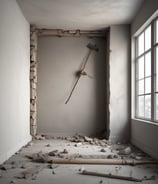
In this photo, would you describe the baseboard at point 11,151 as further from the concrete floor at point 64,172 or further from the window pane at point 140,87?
the window pane at point 140,87

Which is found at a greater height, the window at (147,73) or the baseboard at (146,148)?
the window at (147,73)

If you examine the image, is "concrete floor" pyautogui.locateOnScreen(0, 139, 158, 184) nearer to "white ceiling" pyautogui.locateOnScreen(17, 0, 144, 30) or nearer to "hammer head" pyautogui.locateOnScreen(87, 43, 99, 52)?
"white ceiling" pyautogui.locateOnScreen(17, 0, 144, 30)

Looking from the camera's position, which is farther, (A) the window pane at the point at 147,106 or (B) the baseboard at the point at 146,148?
(A) the window pane at the point at 147,106

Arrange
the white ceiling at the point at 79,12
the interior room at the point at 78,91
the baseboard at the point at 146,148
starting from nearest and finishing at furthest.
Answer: the interior room at the point at 78,91, the baseboard at the point at 146,148, the white ceiling at the point at 79,12

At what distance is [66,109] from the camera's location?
730 cm

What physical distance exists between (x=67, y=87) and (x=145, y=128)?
9.63 ft

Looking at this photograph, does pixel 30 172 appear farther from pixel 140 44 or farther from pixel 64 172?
pixel 140 44

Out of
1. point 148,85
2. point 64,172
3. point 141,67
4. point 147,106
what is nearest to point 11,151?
point 64,172

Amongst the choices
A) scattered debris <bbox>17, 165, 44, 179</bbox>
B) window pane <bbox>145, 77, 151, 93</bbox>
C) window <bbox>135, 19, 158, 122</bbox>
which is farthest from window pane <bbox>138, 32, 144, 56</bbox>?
scattered debris <bbox>17, 165, 44, 179</bbox>

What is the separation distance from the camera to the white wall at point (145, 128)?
14.5 feet

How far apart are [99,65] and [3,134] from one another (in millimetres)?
3954

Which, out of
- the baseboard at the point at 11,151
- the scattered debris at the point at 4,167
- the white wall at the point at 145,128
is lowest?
the scattered debris at the point at 4,167

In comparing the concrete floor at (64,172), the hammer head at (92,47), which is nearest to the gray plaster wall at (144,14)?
the hammer head at (92,47)

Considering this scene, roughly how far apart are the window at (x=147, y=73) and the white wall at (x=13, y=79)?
2529mm
